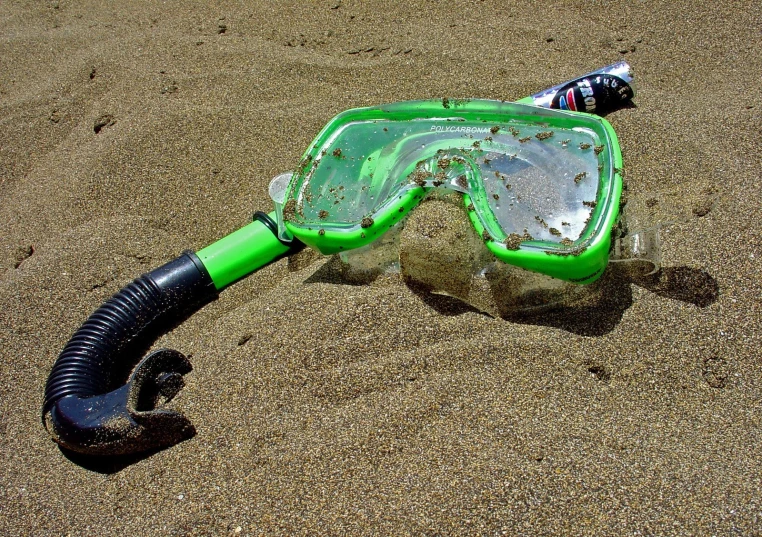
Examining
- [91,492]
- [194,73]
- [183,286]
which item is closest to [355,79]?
[194,73]

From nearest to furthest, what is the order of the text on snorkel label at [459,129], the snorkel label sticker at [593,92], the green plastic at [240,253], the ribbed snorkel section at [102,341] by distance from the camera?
the ribbed snorkel section at [102,341] → the text on snorkel label at [459,129] → the green plastic at [240,253] → the snorkel label sticker at [593,92]

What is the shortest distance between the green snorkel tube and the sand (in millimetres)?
137

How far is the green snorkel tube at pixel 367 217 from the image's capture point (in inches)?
79.1

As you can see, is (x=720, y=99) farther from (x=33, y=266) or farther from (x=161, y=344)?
(x=33, y=266)

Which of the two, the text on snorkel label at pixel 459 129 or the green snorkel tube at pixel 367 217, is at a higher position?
the text on snorkel label at pixel 459 129

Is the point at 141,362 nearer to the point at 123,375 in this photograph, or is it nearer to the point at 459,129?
the point at 123,375

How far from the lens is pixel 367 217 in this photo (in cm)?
221

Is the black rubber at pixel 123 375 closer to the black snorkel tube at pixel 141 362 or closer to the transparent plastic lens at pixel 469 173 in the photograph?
the black snorkel tube at pixel 141 362

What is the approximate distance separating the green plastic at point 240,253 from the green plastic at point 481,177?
295 mm

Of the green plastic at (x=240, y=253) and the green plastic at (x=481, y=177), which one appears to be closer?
the green plastic at (x=481, y=177)

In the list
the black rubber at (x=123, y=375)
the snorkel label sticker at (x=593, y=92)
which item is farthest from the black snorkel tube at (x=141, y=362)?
the snorkel label sticker at (x=593, y=92)

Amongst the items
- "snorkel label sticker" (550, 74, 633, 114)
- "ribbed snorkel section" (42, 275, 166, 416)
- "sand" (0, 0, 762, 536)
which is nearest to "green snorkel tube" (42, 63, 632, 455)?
"ribbed snorkel section" (42, 275, 166, 416)

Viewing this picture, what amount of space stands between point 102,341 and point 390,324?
1.03 meters

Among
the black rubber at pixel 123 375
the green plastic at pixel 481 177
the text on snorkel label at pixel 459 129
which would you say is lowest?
the black rubber at pixel 123 375
